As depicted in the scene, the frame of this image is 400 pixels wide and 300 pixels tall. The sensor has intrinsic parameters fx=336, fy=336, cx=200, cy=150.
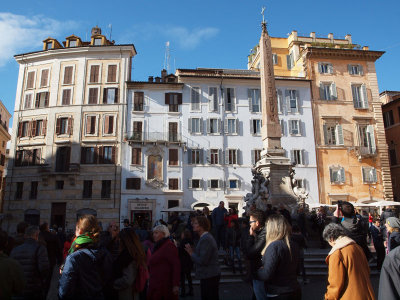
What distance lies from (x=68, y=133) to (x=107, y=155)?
3951mm

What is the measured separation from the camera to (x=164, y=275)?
366 cm

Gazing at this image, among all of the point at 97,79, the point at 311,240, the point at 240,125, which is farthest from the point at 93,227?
the point at 97,79

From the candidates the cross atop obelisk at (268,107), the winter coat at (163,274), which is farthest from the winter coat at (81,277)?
the cross atop obelisk at (268,107)

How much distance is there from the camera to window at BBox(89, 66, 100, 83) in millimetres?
29594

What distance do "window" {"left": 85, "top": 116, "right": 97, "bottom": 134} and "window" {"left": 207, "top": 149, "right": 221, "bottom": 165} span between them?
987cm

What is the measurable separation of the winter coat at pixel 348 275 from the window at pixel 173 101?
1053 inches

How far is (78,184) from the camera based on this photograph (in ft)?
87.9

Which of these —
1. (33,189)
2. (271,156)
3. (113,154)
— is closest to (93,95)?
(113,154)

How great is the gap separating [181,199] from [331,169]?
43.1 feet

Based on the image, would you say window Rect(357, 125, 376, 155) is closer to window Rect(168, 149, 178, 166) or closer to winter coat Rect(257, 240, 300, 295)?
window Rect(168, 149, 178, 166)

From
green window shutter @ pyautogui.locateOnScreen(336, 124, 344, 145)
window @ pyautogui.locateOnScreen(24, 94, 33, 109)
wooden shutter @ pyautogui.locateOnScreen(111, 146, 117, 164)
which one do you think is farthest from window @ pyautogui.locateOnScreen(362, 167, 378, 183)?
window @ pyautogui.locateOnScreen(24, 94, 33, 109)

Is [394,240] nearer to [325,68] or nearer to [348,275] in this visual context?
[348,275]

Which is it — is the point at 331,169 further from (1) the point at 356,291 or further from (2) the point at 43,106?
(1) the point at 356,291

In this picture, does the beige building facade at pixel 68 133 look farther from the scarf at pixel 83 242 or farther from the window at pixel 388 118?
the window at pixel 388 118
